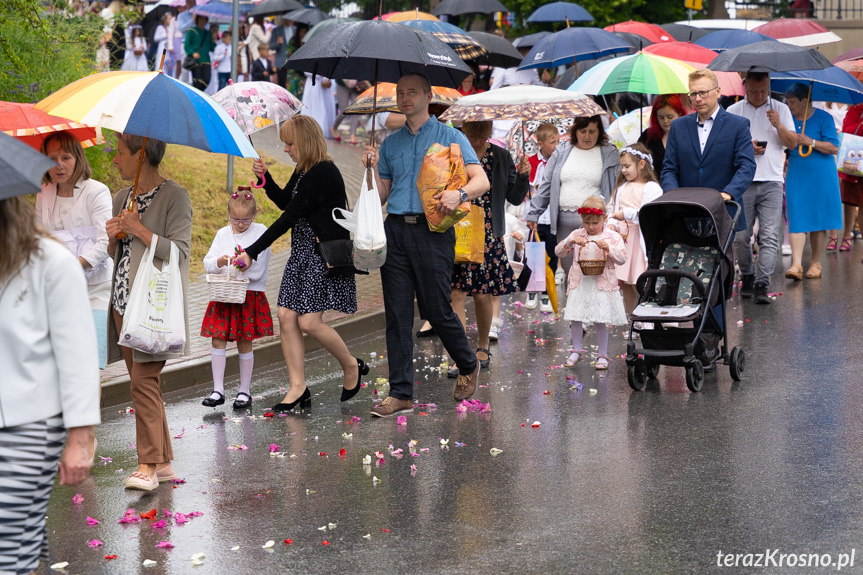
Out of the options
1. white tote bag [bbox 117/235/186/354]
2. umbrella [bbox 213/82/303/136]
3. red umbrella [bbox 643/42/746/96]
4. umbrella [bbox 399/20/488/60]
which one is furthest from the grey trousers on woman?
white tote bag [bbox 117/235/186/354]

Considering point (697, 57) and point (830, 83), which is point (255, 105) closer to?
point (830, 83)

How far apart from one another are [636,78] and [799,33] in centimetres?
580

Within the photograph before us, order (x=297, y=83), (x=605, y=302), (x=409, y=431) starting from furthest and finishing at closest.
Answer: (x=297, y=83)
(x=605, y=302)
(x=409, y=431)

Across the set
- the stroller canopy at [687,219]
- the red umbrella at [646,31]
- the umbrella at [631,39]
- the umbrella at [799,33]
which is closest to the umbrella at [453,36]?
the stroller canopy at [687,219]

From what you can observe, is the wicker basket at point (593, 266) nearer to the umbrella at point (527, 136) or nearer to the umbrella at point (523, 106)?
the umbrella at point (523, 106)

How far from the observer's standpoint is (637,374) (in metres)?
8.27

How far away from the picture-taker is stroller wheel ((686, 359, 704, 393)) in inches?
318

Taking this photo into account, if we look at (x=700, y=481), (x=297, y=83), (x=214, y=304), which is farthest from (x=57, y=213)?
(x=297, y=83)

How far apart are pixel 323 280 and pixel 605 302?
7.99 feet

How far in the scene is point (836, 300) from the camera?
38.1 feet

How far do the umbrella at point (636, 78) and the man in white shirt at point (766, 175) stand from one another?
35.6 inches

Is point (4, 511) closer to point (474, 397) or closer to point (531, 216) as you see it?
point (474, 397)

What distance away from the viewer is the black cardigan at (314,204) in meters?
7.71

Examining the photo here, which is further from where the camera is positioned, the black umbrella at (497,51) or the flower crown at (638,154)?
the black umbrella at (497,51)
